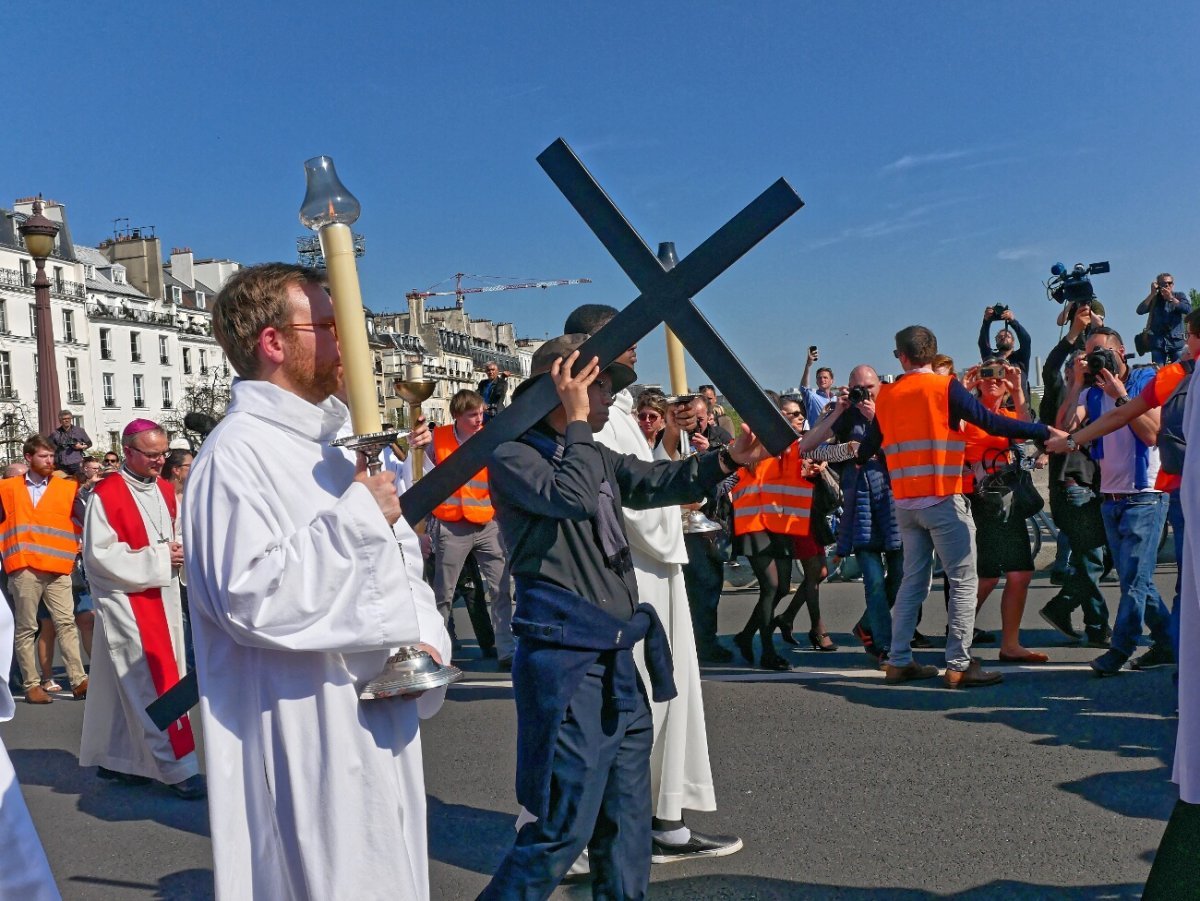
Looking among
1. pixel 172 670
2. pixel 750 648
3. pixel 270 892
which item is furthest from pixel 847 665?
pixel 270 892

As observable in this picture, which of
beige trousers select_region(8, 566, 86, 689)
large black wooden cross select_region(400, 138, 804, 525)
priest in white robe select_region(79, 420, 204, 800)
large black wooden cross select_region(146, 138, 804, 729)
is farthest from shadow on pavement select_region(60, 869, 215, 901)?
beige trousers select_region(8, 566, 86, 689)

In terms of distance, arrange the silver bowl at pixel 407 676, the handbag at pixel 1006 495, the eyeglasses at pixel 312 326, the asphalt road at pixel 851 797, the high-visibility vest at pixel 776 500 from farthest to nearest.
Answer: the high-visibility vest at pixel 776 500, the handbag at pixel 1006 495, the asphalt road at pixel 851 797, the eyeglasses at pixel 312 326, the silver bowl at pixel 407 676

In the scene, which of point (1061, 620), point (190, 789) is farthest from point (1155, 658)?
point (190, 789)

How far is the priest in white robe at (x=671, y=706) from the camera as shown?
446 centimetres

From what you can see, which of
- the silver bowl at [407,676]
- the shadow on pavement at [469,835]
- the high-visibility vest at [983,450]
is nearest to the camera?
the silver bowl at [407,676]

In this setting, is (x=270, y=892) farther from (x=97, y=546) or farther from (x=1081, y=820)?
(x=97, y=546)

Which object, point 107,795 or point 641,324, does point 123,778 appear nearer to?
point 107,795

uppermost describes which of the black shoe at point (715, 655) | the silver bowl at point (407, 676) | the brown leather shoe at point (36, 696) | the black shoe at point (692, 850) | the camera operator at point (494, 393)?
the camera operator at point (494, 393)

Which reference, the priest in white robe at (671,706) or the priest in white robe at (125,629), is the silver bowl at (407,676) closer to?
the priest in white robe at (671,706)

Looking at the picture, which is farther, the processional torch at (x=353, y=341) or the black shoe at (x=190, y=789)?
the black shoe at (x=190, y=789)

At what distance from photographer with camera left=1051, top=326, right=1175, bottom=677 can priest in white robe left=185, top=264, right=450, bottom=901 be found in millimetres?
5346

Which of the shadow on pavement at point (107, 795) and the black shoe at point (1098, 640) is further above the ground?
the black shoe at point (1098, 640)

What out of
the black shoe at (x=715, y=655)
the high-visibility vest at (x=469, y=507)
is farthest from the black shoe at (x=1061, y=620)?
the high-visibility vest at (x=469, y=507)

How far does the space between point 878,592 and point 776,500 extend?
1.21 metres
